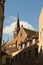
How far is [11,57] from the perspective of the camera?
68.1 meters

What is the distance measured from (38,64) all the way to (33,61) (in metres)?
3.61

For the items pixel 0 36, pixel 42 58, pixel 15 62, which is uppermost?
pixel 0 36

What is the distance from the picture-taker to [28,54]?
2303 inches

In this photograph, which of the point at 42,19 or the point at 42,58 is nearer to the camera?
the point at 42,58

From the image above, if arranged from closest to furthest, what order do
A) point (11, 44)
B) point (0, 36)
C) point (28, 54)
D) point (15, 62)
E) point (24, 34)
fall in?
1. point (0, 36)
2. point (28, 54)
3. point (15, 62)
4. point (24, 34)
5. point (11, 44)

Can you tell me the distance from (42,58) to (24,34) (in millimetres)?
28162

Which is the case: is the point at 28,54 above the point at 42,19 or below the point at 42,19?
below

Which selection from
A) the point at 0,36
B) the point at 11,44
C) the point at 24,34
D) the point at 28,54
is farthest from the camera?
the point at 11,44

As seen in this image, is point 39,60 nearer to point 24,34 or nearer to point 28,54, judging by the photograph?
point 28,54

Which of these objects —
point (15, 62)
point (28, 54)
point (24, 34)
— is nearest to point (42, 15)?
point (28, 54)

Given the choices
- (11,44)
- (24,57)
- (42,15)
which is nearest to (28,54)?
(24,57)

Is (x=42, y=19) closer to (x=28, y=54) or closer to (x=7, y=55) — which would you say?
(x=28, y=54)

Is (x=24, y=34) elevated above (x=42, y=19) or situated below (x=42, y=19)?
below

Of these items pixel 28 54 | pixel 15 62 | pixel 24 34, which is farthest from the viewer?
pixel 24 34
